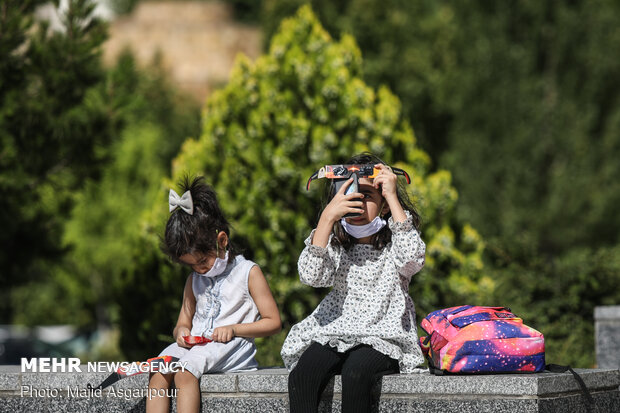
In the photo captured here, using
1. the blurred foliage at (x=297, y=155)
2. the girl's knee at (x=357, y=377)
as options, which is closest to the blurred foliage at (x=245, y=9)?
the blurred foliage at (x=297, y=155)

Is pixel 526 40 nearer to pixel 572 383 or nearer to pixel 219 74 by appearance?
pixel 572 383

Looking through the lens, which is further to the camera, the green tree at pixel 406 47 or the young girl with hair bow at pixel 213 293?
the green tree at pixel 406 47

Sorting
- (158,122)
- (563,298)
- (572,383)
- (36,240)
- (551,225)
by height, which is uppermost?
(158,122)

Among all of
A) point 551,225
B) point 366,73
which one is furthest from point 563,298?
point 366,73

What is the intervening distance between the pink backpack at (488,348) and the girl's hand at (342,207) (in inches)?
28.4

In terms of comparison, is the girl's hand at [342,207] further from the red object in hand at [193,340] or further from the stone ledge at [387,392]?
the red object in hand at [193,340]

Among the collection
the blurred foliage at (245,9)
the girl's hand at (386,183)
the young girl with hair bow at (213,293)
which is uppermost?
the blurred foliage at (245,9)

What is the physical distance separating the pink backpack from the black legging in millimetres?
303

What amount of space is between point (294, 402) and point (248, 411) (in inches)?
13.2

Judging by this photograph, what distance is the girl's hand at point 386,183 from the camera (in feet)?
14.4

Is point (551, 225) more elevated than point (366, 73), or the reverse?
point (366, 73)

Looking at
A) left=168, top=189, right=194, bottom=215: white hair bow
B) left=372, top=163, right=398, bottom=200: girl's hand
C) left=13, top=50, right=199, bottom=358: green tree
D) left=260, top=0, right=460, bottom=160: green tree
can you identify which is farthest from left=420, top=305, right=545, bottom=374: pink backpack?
left=260, top=0, right=460, bottom=160: green tree

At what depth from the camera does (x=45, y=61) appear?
798 cm

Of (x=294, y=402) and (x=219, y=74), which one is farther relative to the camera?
(x=219, y=74)
